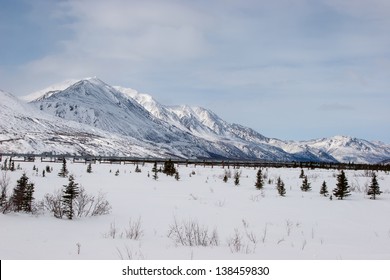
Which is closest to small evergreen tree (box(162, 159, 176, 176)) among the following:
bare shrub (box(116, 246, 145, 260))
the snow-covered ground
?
the snow-covered ground

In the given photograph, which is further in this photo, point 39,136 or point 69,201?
point 39,136

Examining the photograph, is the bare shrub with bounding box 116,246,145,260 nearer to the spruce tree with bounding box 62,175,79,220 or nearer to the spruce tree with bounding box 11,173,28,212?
the spruce tree with bounding box 62,175,79,220

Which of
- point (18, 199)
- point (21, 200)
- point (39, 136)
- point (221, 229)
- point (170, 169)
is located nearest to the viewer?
point (221, 229)

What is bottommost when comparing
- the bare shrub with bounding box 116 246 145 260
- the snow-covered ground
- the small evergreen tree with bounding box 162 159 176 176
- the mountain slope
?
the snow-covered ground

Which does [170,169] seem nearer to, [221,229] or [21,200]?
A: [21,200]

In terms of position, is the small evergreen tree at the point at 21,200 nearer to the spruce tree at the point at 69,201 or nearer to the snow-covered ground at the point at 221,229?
the snow-covered ground at the point at 221,229

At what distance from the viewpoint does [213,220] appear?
1204cm

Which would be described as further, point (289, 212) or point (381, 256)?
point (289, 212)

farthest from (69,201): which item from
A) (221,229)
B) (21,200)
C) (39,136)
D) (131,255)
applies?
(39,136)

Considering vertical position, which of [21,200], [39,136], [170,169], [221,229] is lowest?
[221,229]

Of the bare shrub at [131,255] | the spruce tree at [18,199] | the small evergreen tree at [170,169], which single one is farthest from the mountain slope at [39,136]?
the bare shrub at [131,255]
